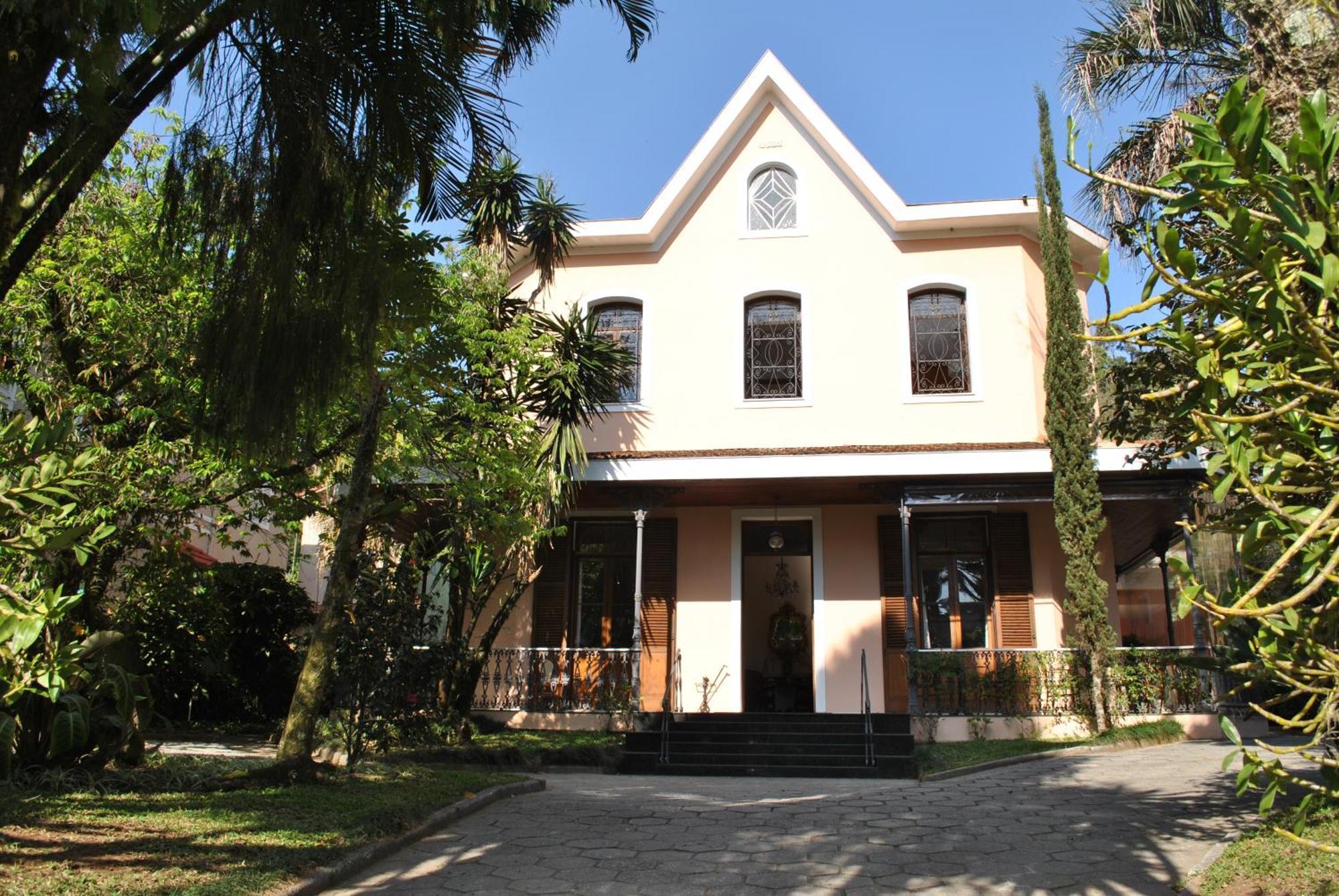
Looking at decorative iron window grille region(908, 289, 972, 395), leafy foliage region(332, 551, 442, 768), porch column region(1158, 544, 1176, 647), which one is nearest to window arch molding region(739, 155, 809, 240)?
decorative iron window grille region(908, 289, 972, 395)

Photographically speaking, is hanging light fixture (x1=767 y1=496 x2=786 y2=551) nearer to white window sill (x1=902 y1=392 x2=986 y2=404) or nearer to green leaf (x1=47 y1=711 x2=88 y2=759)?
white window sill (x1=902 y1=392 x2=986 y2=404)

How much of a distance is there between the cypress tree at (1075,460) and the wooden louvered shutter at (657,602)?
16.7ft

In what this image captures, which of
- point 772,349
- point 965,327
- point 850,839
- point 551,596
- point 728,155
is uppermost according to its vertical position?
point 728,155

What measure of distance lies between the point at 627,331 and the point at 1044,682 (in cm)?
746

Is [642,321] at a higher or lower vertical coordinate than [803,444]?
higher

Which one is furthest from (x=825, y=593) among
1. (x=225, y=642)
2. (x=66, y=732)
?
(x=66, y=732)

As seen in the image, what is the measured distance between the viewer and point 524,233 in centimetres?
1224

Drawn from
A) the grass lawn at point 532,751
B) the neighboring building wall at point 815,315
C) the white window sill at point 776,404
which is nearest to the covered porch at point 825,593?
the grass lawn at point 532,751

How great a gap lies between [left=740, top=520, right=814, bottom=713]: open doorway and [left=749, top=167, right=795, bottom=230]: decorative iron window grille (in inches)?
176

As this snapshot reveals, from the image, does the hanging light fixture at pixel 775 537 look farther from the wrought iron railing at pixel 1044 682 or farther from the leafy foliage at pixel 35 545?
the leafy foliage at pixel 35 545

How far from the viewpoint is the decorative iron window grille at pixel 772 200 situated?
14477 mm

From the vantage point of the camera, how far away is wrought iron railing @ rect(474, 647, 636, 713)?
1277cm

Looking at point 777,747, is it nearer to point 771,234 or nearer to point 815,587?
point 815,587

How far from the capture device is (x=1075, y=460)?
11.5 metres
